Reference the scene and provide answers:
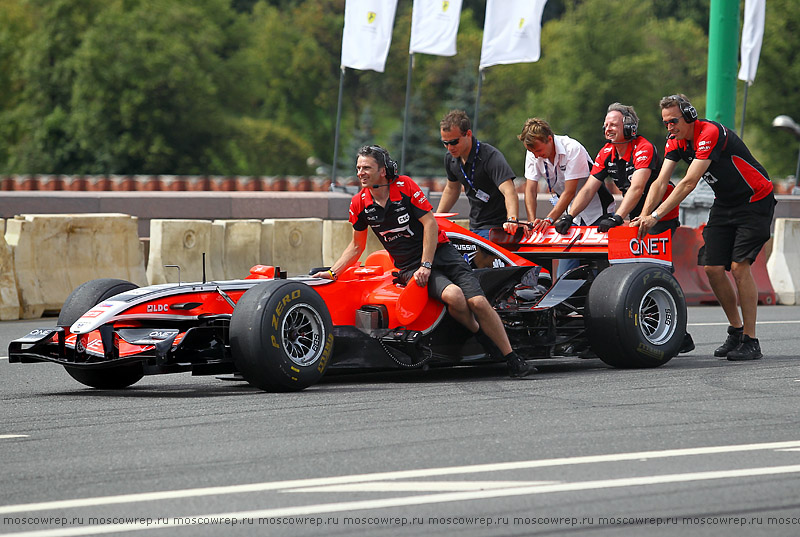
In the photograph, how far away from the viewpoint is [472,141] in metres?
9.84

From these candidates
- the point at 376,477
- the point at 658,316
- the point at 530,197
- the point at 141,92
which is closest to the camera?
the point at 376,477

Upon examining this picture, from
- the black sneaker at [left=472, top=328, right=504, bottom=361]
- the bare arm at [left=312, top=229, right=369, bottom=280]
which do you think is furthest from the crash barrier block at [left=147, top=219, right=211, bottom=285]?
the black sneaker at [left=472, top=328, right=504, bottom=361]

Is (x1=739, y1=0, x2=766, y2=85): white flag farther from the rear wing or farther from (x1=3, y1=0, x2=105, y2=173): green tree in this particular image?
(x1=3, y1=0, x2=105, y2=173): green tree

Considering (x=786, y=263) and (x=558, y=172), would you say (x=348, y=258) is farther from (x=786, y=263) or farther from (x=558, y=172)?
(x=786, y=263)

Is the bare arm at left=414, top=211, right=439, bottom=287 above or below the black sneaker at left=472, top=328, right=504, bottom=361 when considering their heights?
above

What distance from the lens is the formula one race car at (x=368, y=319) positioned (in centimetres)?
797

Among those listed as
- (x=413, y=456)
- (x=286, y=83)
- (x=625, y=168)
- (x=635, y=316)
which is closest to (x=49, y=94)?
(x=286, y=83)

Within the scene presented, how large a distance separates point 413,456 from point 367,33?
54.6 ft

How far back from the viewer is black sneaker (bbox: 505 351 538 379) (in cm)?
889

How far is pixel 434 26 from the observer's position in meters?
22.8

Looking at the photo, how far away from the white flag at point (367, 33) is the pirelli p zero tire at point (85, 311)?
13.6 meters

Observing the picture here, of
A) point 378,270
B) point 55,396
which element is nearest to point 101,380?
point 55,396

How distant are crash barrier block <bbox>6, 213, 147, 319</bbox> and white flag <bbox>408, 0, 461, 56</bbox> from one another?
9844 mm

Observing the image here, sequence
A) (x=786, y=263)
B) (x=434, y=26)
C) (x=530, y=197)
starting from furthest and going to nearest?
(x=434, y=26), (x=786, y=263), (x=530, y=197)
